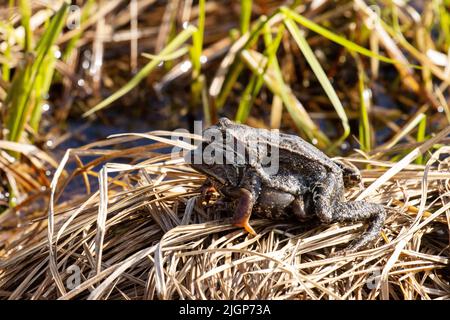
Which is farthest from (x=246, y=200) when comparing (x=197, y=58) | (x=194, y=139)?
(x=197, y=58)

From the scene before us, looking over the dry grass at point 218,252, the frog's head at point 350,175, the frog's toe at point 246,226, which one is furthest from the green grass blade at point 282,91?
the frog's toe at point 246,226

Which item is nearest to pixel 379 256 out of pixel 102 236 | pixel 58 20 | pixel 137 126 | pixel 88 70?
pixel 102 236

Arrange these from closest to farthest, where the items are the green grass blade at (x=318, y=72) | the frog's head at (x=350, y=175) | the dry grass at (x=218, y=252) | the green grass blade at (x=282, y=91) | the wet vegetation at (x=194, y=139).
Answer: the dry grass at (x=218, y=252), the wet vegetation at (x=194, y=139), the frog's head at (x=350, y=175), the green grass blade at (x=318, y=72), the green grass blade at (x=282, y=91)

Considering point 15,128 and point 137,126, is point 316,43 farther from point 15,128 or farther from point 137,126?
point 15,128

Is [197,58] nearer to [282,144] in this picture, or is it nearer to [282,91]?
[282,91]

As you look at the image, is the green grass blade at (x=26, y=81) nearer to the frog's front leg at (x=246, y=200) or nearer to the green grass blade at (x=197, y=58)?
the green grass blade at (x=197, y=58)

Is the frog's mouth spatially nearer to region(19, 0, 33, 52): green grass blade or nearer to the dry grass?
the dry grass
